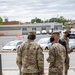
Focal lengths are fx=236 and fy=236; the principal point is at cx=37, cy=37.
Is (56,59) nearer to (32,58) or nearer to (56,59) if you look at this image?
(56,59)

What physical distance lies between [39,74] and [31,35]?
843 millimetres

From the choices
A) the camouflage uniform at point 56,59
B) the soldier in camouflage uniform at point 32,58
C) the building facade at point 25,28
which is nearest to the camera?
the soldier in camouflage uniform at point 32,58

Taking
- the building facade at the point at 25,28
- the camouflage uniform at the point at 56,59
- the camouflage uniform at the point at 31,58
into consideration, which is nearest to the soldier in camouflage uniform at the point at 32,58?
the camouflage uniform at the point at 31,58

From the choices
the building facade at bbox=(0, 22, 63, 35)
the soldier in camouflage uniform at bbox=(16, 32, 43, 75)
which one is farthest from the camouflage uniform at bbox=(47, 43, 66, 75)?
the building facade at bbox=(0, 22, 63, 35)

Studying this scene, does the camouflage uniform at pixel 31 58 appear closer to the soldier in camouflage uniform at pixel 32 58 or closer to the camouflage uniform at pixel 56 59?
the soldier in camouflage uniform at pixel 32 58

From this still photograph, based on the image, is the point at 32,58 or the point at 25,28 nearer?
the point at 32,58

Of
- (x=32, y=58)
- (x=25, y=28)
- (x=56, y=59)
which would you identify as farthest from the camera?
(x=25, y=28)

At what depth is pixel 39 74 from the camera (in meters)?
5.00

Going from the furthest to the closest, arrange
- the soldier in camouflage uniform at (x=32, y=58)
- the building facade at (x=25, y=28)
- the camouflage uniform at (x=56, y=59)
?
the building facade at (x=25, y=28) → the camouflage uniform at (x=56, y=59) → the soldier in camouflage uniform at (x=32, y=58)

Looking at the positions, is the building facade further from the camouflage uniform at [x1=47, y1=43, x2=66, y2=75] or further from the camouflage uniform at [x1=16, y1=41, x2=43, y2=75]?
the camouflage uniform at [x1=16, y1=41, x2=43, y2=75]

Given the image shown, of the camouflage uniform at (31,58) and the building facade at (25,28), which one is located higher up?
the camouflage uniform at (31,58)

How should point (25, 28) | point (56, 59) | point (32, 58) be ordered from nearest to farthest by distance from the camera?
point (32, 58) → point (56, 59) → point (25, 28)

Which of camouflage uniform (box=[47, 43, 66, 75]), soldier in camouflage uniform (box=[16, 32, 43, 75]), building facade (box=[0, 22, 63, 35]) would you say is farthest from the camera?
building facade (box=[0, 22, 63, 35])

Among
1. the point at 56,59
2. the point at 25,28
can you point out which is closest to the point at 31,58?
the point at 56,59
